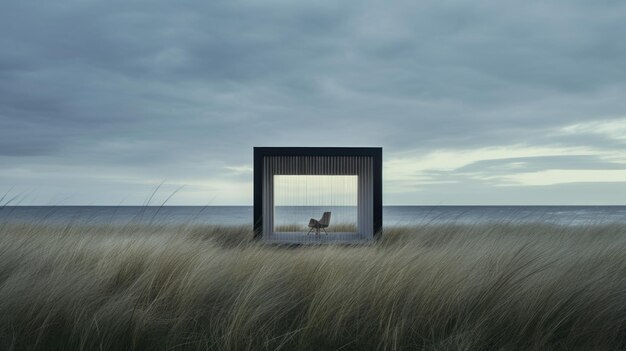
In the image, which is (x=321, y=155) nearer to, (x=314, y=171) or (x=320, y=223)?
(x=314, y=171)

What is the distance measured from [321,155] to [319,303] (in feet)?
21.2

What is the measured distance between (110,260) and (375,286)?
7.10 ft

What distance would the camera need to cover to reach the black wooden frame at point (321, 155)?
927 cm

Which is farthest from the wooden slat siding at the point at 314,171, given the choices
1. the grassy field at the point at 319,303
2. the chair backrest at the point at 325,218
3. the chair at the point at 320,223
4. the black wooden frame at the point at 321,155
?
the grassy field at the point at 319,303

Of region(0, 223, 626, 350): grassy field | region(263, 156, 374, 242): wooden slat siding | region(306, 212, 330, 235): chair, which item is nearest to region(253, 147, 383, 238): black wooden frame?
region(263, 156, 374, 242): wooden slat siding

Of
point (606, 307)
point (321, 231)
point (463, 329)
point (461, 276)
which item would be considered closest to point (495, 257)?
point (461, 276)

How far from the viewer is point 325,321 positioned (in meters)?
2.88

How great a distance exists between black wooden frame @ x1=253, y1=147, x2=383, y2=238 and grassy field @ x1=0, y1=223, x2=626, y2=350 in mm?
5355

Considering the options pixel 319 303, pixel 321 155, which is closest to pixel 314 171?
pixel 321 155

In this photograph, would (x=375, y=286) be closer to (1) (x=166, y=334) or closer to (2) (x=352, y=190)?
(1) (x=166, y=334)

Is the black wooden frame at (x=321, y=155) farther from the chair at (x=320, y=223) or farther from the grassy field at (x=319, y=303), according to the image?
the grassy field at (x=319, y=303)

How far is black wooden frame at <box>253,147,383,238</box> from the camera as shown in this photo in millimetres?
9266

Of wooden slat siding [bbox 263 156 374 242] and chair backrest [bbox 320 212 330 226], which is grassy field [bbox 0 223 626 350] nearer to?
wooden slat siding [bbox 263 156 374 242]

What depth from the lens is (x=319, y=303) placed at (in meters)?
2.91
